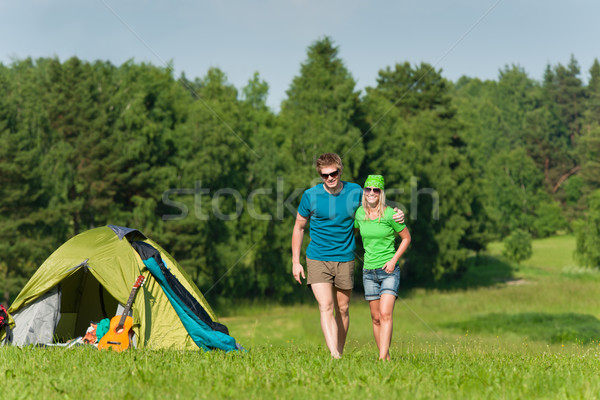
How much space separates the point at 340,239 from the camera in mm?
6812

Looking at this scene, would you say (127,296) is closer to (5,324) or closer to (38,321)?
(38,321)

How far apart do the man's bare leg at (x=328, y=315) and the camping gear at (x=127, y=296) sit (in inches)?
82.3

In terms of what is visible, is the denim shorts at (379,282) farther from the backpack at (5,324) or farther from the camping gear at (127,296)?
the backpack at (5,324)

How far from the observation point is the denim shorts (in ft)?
21.9

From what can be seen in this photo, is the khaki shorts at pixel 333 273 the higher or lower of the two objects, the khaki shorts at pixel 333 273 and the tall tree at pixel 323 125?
the lower

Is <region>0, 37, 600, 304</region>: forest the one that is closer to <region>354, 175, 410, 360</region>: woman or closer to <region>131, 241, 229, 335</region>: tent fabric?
<region>131, 241, 229, 335</region>: tent fabric

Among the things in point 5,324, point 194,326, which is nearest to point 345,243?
point 194,326

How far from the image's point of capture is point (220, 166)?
35031mm

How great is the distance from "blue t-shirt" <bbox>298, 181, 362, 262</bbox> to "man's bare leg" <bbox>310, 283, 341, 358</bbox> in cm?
32

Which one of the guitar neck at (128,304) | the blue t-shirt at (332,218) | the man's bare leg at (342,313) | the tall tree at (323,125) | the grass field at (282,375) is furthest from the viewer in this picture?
the tall tree at (323,125)

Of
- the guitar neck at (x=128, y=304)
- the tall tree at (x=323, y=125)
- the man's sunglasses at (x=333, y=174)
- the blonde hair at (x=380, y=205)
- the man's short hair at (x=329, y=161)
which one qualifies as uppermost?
the tall tree at (x=323, y=125)

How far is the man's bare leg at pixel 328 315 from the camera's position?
6.70 meters

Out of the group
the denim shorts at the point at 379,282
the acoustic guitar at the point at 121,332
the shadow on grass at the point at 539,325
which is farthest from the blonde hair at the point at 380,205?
the shadow on grass at the point at 539,325

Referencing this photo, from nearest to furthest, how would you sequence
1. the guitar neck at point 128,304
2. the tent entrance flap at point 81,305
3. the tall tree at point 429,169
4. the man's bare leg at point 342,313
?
the man's bare leg at point 342,313, the guitar neck at point 128,304, the tent entrance flap at point 81,305, the tall tree at point 429,169
